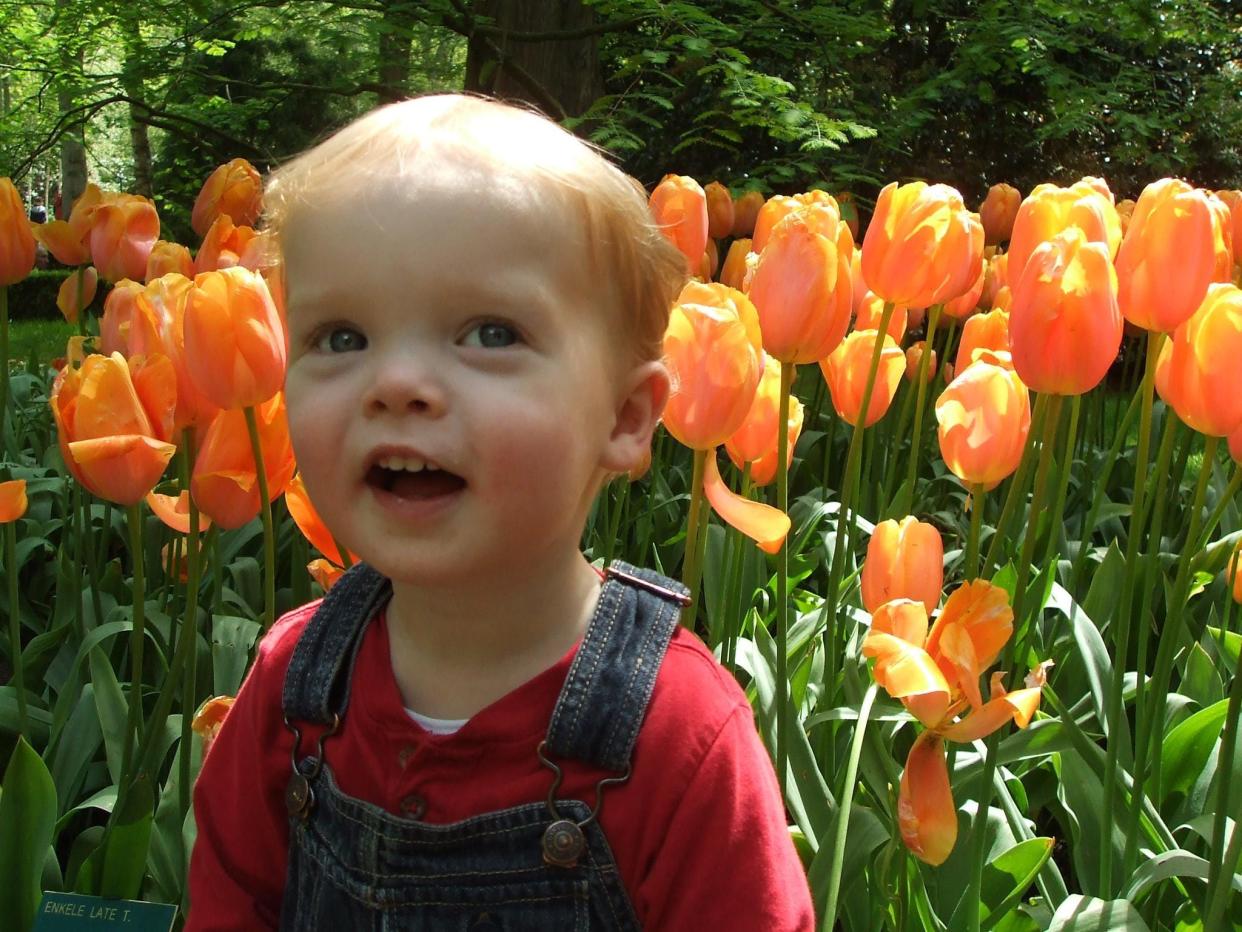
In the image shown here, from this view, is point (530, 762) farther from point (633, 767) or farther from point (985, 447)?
point (985, 447)

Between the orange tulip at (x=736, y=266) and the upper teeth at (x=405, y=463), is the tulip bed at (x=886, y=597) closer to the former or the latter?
the upper teeth at (x=405, y=463)

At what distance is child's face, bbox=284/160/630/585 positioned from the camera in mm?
1119

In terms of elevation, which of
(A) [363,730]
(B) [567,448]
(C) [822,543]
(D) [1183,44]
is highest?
(D) [1183,44]

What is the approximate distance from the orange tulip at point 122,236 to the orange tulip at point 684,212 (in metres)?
1.14

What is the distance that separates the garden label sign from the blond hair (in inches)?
32.5

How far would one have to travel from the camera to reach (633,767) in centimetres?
126

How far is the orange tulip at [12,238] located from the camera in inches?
99.7

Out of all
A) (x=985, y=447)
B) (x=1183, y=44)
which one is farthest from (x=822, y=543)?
(x=1183, y=44)

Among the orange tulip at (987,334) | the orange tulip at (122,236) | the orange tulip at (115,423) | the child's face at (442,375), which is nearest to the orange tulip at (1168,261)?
the orange tulip at (987,334)

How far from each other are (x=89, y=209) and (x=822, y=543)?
1833 mm

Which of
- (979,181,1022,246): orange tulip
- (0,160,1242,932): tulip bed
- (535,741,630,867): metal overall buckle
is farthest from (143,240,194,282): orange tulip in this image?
(979,181,1022,246): orange tulip

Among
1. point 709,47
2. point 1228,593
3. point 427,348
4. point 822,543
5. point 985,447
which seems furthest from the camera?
point 709,47

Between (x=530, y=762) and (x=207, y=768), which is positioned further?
(x=207, y=768)

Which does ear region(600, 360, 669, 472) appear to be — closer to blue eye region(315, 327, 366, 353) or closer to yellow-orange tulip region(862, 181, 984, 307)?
blue eye region(315, 327, 366, 353)
